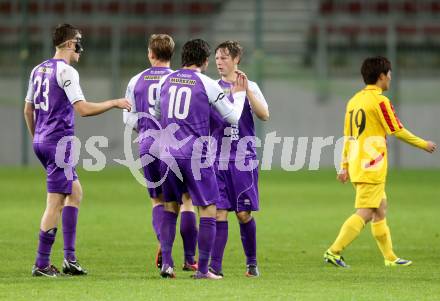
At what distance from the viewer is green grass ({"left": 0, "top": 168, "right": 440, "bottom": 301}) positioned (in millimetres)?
7312

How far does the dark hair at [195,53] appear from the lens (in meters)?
7.96

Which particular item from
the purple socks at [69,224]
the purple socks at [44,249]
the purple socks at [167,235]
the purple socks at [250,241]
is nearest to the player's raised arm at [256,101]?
the purple socks at [250,241]

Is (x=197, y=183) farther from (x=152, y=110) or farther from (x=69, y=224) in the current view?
(x=69, y=224)

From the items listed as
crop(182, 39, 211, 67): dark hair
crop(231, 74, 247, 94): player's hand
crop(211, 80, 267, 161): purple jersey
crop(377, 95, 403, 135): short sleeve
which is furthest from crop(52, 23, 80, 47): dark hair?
crop(377, 95, 403, 135): short sleeve

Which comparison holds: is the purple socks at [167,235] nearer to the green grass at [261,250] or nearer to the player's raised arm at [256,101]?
the green grass at [261,250]

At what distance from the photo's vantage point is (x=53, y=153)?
8.23m

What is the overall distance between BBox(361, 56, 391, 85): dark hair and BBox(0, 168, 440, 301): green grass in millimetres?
1616

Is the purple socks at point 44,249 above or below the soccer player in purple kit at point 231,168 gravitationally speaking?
below

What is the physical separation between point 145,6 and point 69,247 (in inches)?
872

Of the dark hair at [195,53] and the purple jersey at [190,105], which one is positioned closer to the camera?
the purple jersey at [190,105]

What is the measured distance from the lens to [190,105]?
784 cm

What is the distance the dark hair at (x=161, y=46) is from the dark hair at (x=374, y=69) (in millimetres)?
1869

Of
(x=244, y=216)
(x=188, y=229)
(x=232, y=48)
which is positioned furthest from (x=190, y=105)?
(x=188, y=229)

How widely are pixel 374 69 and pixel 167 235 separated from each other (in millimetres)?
2587
